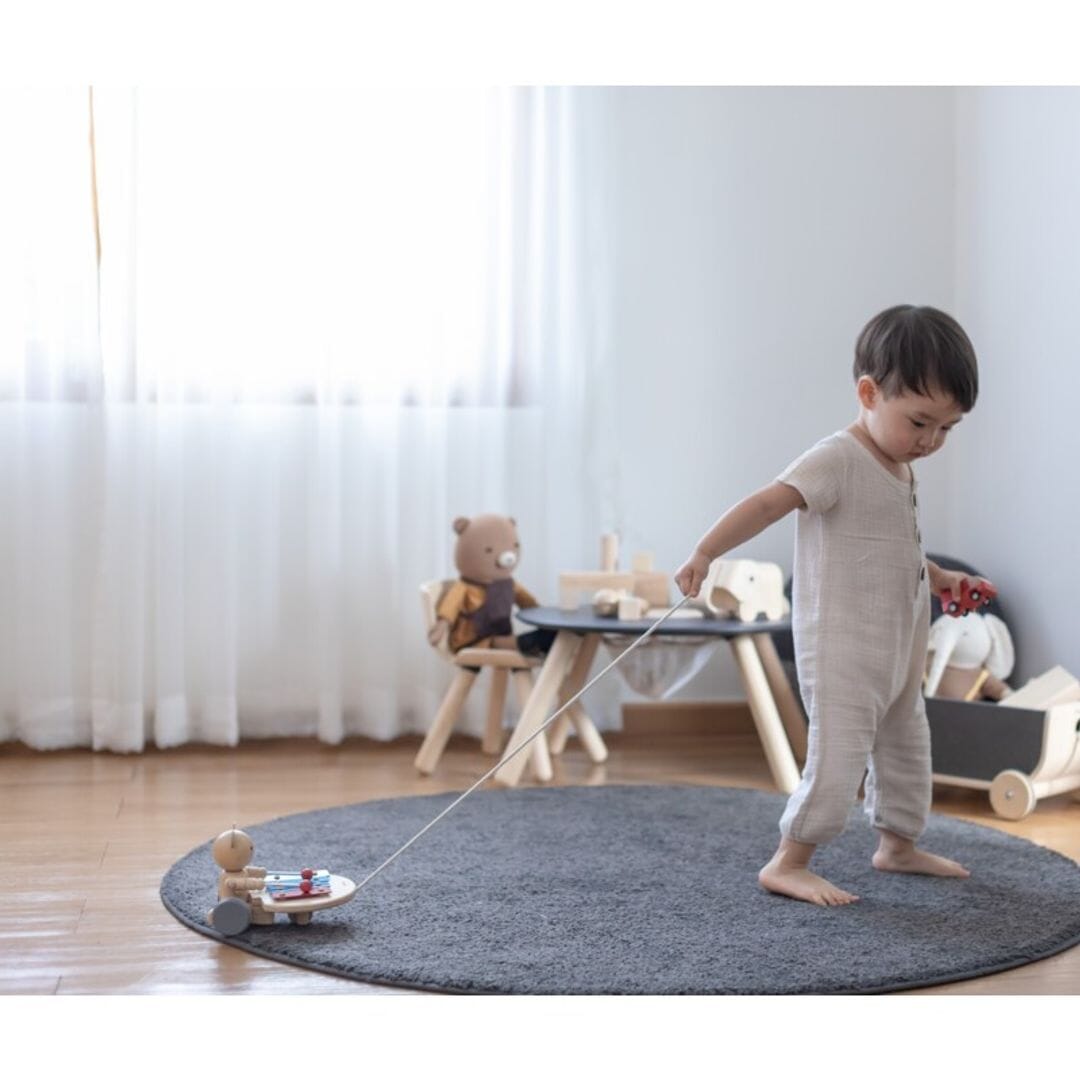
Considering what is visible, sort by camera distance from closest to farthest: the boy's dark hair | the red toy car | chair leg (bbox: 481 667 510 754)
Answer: the boy's dark hair
the red toy car
chair leg (bbox: 481 667 510 754)

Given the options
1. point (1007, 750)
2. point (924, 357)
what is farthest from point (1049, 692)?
point (924, 357)

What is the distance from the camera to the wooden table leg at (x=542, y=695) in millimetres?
2625

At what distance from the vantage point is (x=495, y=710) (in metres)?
2.94

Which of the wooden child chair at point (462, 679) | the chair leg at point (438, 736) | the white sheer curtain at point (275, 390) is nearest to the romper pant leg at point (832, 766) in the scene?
the wooden child chair at point (462, 679)

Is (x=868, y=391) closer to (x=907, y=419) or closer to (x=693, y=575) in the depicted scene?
(x=907, y=419)

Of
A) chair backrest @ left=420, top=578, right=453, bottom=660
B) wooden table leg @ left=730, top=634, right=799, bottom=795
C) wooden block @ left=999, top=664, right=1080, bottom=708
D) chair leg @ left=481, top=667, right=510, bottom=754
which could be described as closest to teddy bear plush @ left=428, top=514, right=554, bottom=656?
chair backrest @ left=420, top=578, right=453, bottom=660

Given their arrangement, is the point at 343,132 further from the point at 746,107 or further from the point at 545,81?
the point at 746,107

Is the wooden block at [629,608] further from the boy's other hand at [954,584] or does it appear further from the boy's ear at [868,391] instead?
the boy's ear at [868,391]

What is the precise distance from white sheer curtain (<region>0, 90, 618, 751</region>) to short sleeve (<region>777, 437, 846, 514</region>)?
4.24ft

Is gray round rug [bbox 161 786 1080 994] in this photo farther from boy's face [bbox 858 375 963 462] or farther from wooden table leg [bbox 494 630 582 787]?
boy's face [bbox 858 375 963 462]

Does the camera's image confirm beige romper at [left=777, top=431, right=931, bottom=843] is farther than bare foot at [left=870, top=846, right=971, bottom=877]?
No

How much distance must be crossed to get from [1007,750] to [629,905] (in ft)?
2.96

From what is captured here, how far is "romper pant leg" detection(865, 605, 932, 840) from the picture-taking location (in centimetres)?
197

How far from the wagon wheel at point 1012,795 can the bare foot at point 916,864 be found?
41 cm
